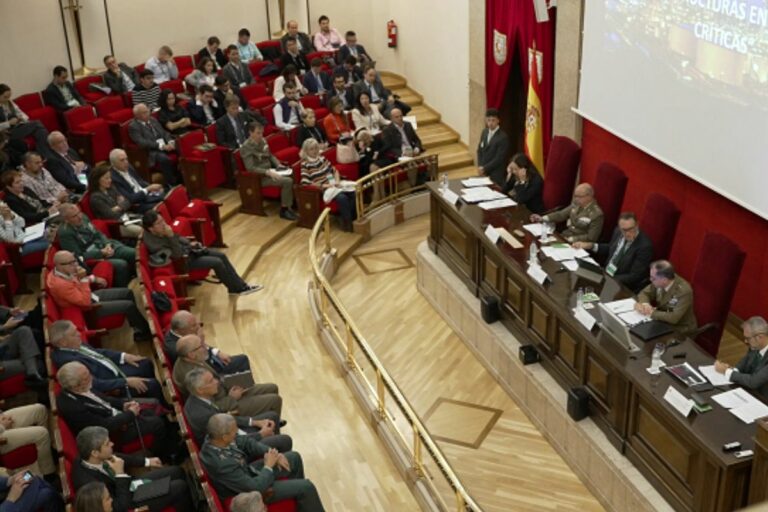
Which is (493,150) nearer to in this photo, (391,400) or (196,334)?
(391,400)

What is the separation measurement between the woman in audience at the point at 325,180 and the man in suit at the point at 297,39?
328 cm

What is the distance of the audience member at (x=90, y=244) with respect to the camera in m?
6.78

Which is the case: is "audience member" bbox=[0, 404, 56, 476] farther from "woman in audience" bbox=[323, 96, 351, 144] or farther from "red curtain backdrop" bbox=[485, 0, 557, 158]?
"red curtain backdrop" bbox=[485, 0, 557, 158]

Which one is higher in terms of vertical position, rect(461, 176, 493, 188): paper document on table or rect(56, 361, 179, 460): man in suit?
rect(461, 176, 493, 188): paper document on table

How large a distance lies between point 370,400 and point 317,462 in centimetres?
65

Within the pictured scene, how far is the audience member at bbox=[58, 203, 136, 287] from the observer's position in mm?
6777

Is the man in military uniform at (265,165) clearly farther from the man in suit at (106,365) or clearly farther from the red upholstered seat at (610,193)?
the man in suit at (106,365)

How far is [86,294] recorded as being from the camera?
6.12 meters

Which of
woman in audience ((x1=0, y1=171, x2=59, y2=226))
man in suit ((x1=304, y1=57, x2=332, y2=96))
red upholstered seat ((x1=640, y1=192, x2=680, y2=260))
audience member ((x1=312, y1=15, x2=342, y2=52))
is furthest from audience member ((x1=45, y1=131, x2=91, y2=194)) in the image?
red upholstered seat ((x1=640, y1=192, x2=680, y2=260))

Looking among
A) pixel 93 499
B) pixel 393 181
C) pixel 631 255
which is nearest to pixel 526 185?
pixel 631 255

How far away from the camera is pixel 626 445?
5.23 metres

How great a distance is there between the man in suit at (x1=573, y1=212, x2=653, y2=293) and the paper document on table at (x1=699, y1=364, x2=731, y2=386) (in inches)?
55.2

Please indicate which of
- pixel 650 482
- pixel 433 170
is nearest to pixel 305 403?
pixel 650 482

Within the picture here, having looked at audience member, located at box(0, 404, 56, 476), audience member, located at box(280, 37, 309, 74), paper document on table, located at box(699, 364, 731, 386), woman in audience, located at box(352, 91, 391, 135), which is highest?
audience member, located at box(280, 37, 309, 74)
